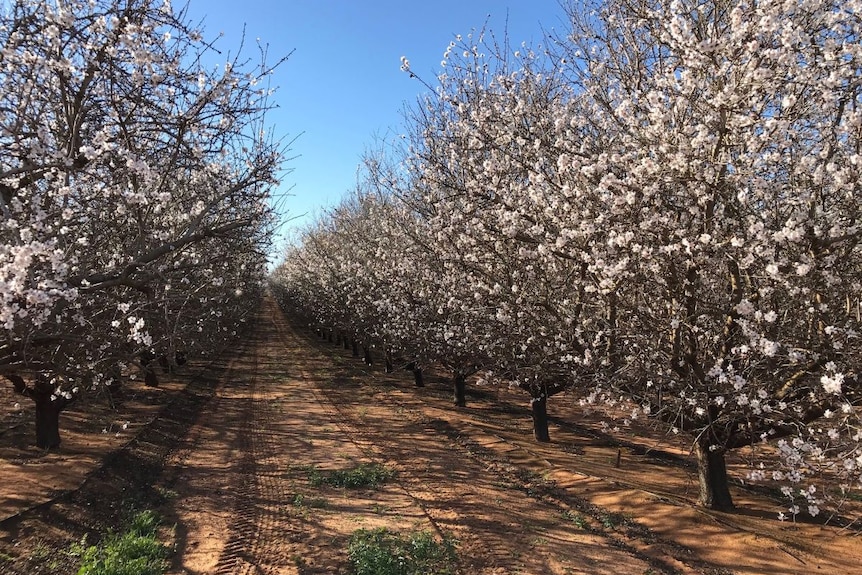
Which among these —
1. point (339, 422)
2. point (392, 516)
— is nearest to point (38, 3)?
point (392, 516)

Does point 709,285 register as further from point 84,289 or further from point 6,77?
point 6,77

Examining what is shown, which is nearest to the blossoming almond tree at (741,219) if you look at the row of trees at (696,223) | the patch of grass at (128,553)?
the row of trees at (696,223)

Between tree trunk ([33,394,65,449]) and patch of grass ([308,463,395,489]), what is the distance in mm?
5929

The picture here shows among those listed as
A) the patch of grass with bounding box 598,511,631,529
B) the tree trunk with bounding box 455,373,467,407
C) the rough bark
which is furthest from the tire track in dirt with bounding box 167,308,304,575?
the tree trunk with bounding box 455,373,467,407

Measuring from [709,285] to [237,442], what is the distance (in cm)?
1040

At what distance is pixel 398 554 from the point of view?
21.6 ft

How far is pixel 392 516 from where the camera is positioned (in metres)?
7.96

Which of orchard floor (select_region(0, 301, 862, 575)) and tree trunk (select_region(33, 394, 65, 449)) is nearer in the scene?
orchard floor (select_region(0, 301, 862, 575))

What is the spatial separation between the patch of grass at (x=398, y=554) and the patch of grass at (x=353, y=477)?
203 centimetres

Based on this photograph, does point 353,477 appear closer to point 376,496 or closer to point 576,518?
point 376,496

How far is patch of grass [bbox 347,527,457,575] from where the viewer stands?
244 inches

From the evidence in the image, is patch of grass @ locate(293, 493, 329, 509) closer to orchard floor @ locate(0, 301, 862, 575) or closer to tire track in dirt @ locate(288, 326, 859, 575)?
orchard floor @ locate(0, 301, 862, 575)

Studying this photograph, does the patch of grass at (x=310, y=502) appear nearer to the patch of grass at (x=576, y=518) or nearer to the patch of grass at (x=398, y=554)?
the patch of grass at (x=398, y=554)

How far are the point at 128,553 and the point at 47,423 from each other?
632 centimetres
